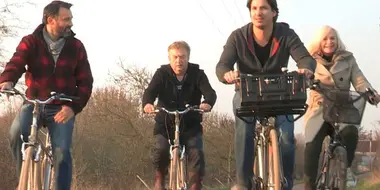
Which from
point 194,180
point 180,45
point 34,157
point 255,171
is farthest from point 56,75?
point 194,180

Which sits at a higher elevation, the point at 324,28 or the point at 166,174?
the point at 324,28

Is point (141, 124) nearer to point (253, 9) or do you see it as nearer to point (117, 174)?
point (117, 174)

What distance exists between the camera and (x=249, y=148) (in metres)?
5.68

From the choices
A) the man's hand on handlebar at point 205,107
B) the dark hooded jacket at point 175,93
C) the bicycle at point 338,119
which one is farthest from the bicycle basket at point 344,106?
the dark hooded jacket at point 175,93

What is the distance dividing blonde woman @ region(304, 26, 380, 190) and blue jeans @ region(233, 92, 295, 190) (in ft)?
5.48

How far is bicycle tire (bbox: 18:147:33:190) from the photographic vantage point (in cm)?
501

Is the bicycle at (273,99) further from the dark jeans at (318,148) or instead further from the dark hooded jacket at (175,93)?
the dark hooded jacket at (175,93)

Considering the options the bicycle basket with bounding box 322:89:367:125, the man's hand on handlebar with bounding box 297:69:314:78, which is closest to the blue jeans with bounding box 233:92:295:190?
the man's hand on handlebar with bounding box 297:69:314:78

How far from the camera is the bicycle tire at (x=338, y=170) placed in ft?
22.1

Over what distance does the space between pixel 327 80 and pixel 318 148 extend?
32.7 inches

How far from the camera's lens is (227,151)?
112 feet

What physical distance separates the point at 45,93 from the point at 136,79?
2428 cm

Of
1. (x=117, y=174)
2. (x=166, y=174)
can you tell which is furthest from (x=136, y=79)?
(x=166, y=174)

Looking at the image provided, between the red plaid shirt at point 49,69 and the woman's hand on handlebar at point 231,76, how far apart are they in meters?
1.71
